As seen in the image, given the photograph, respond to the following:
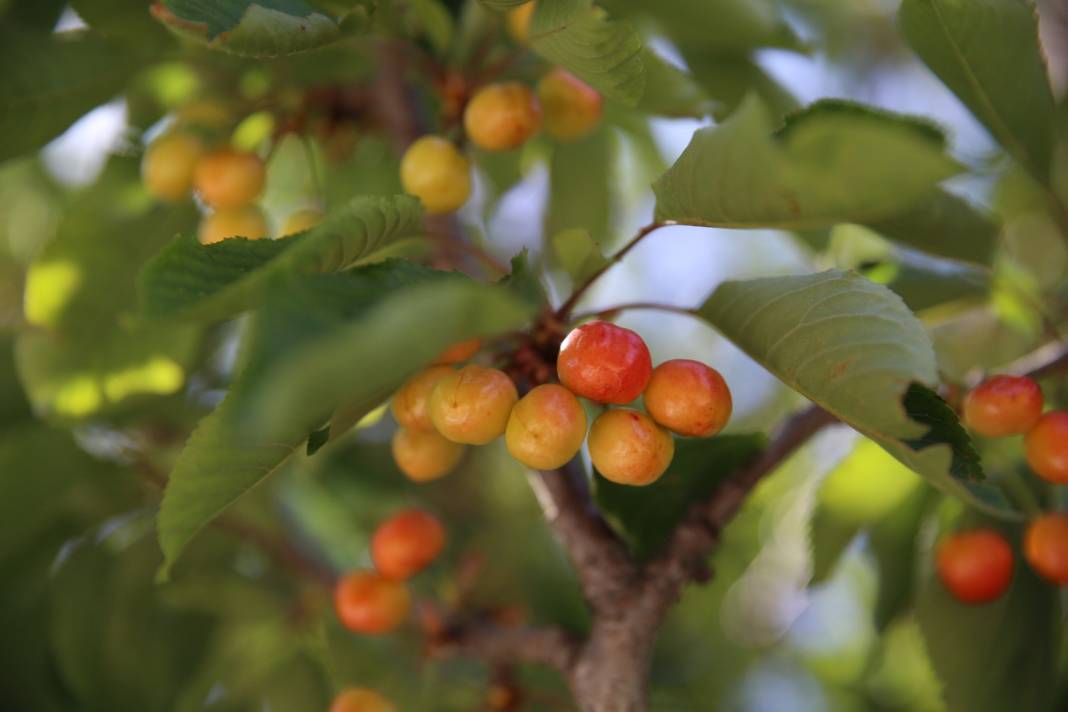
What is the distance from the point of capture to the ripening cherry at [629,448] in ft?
3.27

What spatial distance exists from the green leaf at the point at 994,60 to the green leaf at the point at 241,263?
704mm

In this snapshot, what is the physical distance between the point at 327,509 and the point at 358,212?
1.73 meters

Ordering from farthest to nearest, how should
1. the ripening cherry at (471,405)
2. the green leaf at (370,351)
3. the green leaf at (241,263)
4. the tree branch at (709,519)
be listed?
the tree branch at (709,519), the ripening cherry at (471,405), the green leaf at (241,263), the green leaf at (370,351)

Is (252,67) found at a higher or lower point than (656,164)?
higher

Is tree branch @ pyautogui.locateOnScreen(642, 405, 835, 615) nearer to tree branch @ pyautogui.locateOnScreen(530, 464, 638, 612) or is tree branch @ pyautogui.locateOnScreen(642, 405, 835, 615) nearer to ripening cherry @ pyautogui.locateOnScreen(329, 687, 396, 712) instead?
tree branch @ pyautogui.locateOnScreen(530, 464, 638, 612)

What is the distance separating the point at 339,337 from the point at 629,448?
0.43 m

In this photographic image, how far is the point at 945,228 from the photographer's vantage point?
1.40 metres

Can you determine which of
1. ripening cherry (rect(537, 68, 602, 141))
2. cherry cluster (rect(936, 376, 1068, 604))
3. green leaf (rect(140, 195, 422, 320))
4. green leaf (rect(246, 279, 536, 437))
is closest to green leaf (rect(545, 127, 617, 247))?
ripening cherry (rect(537, 68, 602, 141))

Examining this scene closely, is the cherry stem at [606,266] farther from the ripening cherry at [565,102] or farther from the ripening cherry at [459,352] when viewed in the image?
the ripening cherry at [565,102]

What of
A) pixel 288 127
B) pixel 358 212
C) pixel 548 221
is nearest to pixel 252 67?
pixel 288 127

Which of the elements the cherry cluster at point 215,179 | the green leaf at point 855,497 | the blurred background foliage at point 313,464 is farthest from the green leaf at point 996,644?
the cherry cluster at point 215,179

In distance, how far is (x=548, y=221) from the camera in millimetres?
1888

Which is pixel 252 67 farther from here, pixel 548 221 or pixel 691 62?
pixel 691 62

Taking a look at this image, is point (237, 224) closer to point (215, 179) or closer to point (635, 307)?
point (215, 179)
